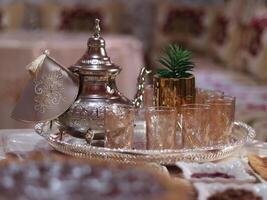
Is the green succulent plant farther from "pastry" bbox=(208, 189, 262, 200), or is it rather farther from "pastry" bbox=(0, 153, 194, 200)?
"pastry" bbox=(0, 153, 194, 200)

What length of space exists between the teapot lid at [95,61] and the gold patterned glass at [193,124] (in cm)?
17

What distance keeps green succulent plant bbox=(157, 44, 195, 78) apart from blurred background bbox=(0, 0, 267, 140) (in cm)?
73

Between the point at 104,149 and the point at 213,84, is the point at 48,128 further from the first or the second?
the point at 213,84

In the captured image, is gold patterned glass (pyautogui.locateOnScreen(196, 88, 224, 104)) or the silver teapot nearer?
the silver teapot

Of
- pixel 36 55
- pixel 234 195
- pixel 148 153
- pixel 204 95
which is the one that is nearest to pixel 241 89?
pixel 36 55

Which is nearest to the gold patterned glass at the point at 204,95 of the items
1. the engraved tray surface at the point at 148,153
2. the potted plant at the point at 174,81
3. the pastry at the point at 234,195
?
the potted plant at the point at 174,81

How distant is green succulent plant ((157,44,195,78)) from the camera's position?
52.6 inches

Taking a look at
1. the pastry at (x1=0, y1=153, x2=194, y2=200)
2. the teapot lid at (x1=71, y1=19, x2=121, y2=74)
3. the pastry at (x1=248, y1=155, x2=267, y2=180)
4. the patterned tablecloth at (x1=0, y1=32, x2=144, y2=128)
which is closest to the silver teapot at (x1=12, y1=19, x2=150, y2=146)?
the teapot lid at (x1=71, y1=19, x2=121, y2=74)

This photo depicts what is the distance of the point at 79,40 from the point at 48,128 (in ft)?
5.72

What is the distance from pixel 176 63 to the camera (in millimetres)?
1339

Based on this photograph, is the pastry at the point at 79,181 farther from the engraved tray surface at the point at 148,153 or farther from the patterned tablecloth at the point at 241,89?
the patterned tablecloth at the point at 241,89

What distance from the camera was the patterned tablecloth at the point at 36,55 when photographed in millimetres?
2643

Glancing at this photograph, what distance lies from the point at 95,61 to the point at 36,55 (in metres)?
1.49

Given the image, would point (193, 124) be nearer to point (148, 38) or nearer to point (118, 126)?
point (118, 126)
